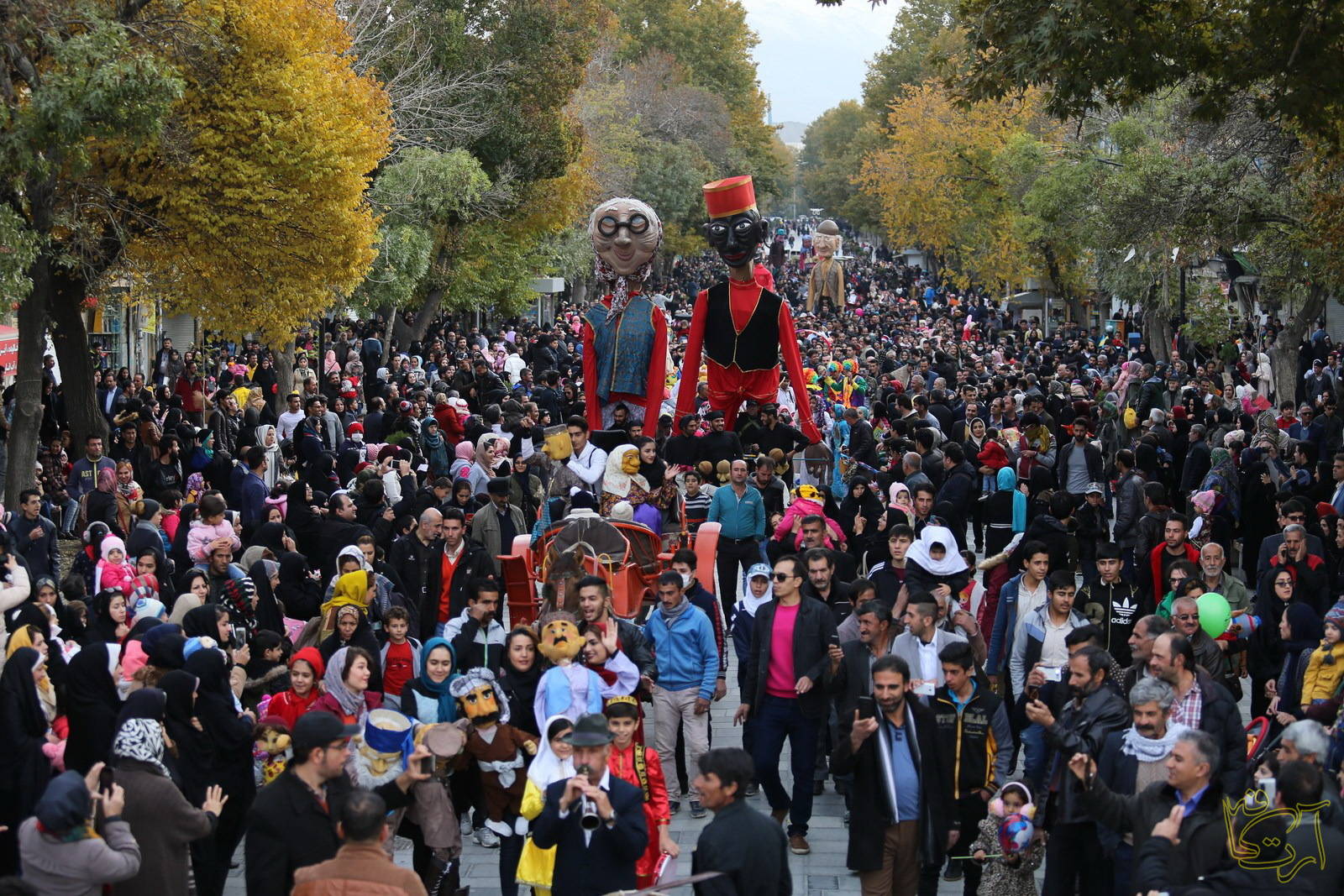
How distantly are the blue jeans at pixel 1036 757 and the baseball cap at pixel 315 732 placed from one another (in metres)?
3.39

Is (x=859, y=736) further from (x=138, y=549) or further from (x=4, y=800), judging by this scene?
(x=138, y=549)

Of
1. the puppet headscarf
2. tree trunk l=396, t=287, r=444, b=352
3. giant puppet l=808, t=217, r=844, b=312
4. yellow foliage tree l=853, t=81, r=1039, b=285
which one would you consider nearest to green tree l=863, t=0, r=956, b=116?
yellow foliage tree l=853, t=81, r=1039, b=285

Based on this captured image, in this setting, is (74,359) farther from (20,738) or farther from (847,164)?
Answer: (847,164)

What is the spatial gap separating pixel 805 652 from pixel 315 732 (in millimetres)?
3346

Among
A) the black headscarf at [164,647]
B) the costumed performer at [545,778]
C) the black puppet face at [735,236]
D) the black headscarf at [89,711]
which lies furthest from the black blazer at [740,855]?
the black puppet face at [735,236]

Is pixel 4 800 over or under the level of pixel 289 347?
under

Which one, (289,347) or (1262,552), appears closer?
(1262,552)

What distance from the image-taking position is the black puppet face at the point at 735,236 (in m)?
18.2

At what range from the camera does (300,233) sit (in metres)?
20.7

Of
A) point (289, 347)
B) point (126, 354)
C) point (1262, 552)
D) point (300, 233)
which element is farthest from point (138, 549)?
point (126, 354)

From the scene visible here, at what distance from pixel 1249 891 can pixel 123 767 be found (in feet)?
14.9

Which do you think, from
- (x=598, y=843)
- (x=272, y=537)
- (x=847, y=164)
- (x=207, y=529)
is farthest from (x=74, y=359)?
(x=847, y=164)

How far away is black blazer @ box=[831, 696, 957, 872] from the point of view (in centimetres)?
807

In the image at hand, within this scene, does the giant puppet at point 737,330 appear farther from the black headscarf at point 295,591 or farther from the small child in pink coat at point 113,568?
the small child in pink coat at point 113,568
